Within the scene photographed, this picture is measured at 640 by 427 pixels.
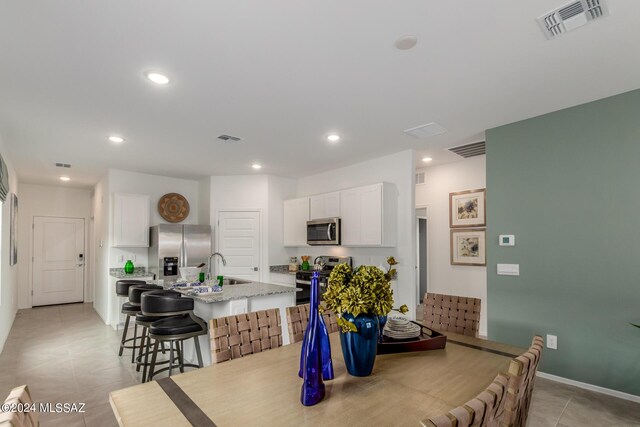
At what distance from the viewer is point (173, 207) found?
260 inches

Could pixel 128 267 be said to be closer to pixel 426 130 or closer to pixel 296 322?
pixel 296 322

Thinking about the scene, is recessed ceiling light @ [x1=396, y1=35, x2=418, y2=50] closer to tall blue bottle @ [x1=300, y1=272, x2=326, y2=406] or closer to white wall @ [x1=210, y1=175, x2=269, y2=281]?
tall blue bottle @ [x1=300, y1=272, x2=326, y2=406]

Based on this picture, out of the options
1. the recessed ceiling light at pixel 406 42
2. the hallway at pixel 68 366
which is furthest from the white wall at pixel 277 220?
the recessed ceiling light at pixel 406 42

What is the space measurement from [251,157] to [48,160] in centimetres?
313

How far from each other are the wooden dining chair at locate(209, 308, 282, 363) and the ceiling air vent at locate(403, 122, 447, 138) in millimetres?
2655

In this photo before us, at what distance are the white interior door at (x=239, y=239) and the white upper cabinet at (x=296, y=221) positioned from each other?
1.76ft

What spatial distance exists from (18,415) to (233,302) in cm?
246

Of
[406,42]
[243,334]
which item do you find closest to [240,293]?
[243,334]

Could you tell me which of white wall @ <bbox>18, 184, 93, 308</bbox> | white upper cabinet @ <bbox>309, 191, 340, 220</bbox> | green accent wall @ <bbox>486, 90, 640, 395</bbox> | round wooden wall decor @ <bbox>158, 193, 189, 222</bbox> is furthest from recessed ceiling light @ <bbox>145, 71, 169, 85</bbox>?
white wall @ <bbox>18, 184, 93, 308</bbox>

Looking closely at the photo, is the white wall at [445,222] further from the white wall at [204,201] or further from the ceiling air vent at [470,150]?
the white wall at [204,201]

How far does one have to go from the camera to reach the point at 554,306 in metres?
3.33

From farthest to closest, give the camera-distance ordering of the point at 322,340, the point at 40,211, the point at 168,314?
the point at 40,211
the point at 168,314
the point at 322,340

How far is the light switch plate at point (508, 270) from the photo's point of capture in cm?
359

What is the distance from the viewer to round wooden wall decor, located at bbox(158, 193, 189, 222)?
6.48m
